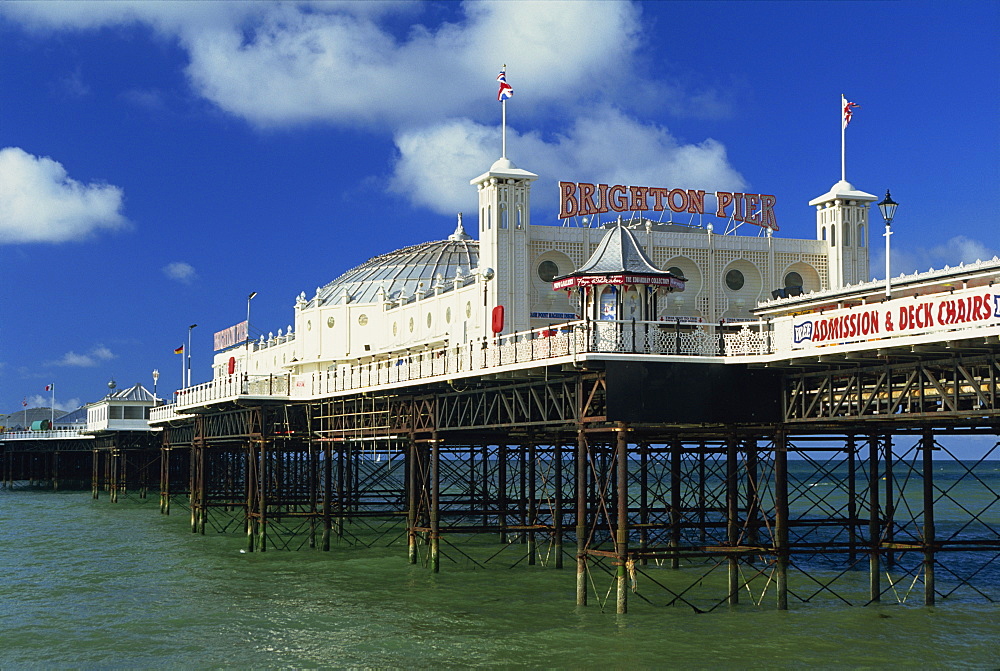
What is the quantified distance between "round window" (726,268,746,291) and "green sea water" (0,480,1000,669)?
15595 mm

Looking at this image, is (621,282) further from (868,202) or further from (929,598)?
(868,202)

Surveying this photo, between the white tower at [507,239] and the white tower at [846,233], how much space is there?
14749 millimetres

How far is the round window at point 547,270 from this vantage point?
170ft

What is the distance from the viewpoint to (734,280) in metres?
54.2

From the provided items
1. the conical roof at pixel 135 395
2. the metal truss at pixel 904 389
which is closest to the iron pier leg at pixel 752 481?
the metal truss at pixel 904 389

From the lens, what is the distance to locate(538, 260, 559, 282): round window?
170ft

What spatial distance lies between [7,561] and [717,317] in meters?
32.9

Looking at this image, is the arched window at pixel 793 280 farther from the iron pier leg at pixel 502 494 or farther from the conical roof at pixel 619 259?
the conical roof at pixel 619 259

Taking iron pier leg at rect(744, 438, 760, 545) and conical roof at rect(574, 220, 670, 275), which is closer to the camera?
conical roof at rect(574, 220, 670, 275)

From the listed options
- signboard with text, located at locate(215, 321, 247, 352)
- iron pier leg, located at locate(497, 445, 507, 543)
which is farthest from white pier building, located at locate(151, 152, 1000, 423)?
signboard with text, located at locate(215, 321, 247, 352)

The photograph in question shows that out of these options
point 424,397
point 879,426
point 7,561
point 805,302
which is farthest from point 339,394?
point 879,426

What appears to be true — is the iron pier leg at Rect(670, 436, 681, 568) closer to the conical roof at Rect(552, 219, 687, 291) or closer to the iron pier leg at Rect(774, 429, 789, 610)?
the iron pier leg at Rect(774, 429, 789, 610)

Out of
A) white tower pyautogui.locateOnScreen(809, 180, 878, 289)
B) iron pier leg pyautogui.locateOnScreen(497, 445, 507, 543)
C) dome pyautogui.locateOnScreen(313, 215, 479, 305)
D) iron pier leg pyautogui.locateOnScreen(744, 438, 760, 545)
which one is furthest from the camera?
dome pyautogui.locateOnScreen(313, 215, 479, 305)

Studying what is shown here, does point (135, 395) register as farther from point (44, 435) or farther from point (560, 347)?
point (560, 347)
